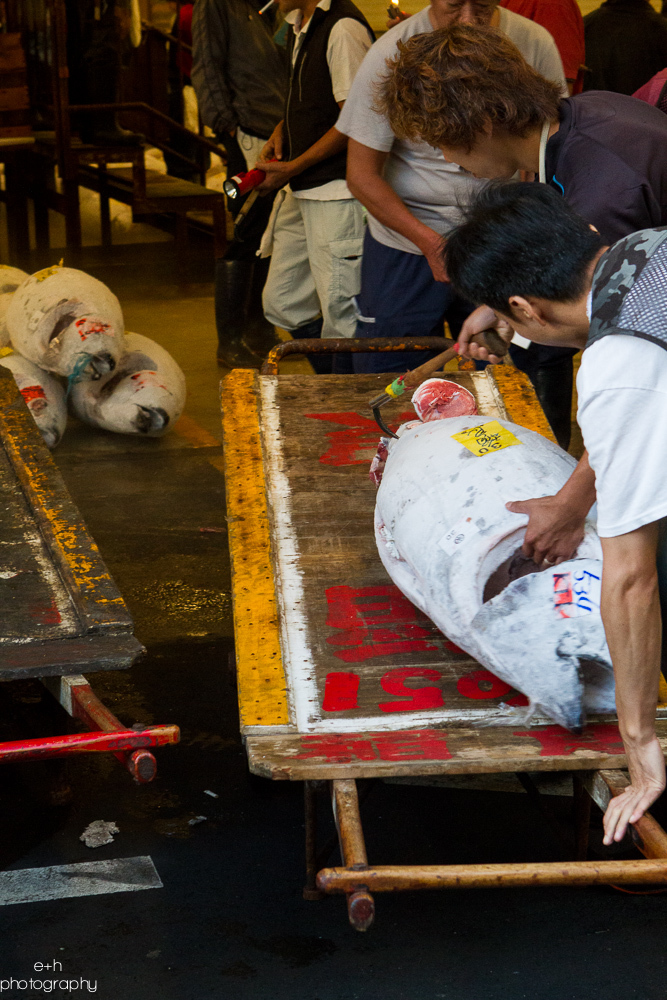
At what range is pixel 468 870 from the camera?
174 centimetres

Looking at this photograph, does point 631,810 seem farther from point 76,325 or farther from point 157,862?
point 76,325

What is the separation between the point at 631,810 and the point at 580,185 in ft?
4.58

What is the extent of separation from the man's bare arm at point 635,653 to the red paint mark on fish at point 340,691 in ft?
1.89

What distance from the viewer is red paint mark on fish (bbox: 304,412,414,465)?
10.5ft

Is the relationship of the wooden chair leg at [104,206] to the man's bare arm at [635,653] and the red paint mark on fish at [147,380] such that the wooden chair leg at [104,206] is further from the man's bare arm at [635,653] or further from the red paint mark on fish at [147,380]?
the man's bare arm at [635,653]

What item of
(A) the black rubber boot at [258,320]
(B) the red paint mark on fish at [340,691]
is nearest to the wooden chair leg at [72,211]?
(A) the black rubber boot at [258,320]

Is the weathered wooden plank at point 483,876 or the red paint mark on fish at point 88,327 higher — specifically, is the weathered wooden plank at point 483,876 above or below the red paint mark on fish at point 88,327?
above

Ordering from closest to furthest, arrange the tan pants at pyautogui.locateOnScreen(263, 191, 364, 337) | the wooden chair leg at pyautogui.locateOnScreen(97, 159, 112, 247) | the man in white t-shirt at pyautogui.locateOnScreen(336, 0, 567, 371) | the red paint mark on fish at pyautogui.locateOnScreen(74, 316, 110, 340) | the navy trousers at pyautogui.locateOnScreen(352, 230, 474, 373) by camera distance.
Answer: the man in white t-shirt at pyautogui.locateOnScreen(336, 0, 567, 371)
the navy trousers at pyautogui.locateOnScreen(352, 230, 474, 373)
the tan pants at pyautogui.locateOnScreen(263, 191, 364, 337)
the red paint mark on fish at pyautogui.locateOnScreen(74, 316, 110, 340)
the wooden chair leg at pyautogui.locateOnScreen(97, 159, 112, 247)

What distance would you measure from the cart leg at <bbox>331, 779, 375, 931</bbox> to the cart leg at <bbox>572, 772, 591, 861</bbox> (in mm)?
549

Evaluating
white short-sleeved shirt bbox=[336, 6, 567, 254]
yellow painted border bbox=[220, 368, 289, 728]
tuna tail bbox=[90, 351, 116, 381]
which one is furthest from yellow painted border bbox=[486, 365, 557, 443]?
tuna tail bbox=[90, 351, 116, 381]

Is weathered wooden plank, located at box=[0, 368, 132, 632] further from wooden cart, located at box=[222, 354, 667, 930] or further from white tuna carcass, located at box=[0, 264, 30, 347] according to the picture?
white tuna carcass, located at box=[0, 264, 30, 347]

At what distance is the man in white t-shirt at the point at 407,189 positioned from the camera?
3475 mm

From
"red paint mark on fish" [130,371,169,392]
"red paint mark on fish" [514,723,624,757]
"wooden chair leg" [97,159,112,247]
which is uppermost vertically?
"red paint mark on fish" [514,723,624,757]

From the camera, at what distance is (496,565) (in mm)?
2279
